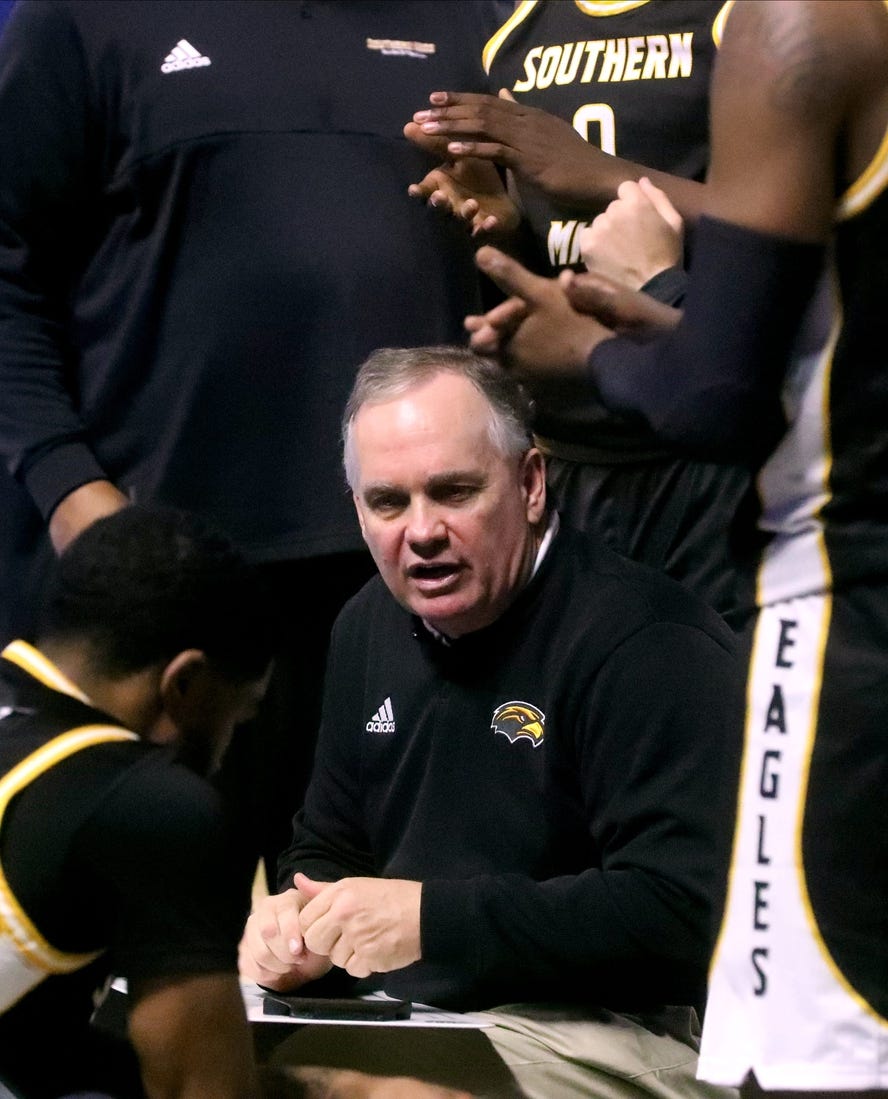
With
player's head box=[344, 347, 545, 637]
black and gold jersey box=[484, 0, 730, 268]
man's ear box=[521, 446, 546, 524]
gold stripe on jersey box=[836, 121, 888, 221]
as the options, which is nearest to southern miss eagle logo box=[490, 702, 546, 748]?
A: player's head box=[344, 347, 545, 637]

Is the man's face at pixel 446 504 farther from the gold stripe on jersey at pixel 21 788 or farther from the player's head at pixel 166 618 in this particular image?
the gold stripe on jersey at pixel 21 788

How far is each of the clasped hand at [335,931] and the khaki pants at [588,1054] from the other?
153 mm

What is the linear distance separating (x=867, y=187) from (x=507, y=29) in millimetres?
1386

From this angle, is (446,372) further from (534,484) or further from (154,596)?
(154,596)

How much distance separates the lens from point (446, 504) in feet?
7.93

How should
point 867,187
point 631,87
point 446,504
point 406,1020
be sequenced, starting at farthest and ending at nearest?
point 631,87 → point 446,504 → point 406,1020 → point 867,187

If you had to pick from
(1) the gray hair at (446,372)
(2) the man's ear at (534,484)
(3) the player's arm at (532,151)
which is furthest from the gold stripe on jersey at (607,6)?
(2) the man's ear at (534,484)

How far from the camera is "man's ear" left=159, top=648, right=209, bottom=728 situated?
193cm

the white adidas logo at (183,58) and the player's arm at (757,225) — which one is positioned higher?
the white adidas logo at (183,58)

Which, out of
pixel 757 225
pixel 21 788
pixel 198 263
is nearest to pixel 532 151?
pixel 198 263

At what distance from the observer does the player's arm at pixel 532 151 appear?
238 centimetres

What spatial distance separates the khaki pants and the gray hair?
2.40ft

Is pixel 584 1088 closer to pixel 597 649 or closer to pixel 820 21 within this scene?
pixel 597 649

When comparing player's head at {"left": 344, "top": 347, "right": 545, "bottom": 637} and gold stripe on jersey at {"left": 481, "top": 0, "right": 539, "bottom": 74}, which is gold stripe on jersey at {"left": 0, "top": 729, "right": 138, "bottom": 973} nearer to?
player's head at {"left": 344, "top": 347, "right": 545, "bottom": 637}
